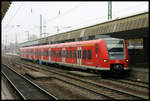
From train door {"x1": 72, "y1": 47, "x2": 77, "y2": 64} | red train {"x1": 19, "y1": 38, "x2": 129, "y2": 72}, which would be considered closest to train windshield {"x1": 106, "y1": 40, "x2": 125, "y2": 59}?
red train {"x1": 19, "y1": 38, "x2": 129, "y2": 72}

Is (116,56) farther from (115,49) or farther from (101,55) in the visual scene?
(101,55)

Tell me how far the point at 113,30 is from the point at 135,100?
7201mm

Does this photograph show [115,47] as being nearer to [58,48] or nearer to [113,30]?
[113,30]

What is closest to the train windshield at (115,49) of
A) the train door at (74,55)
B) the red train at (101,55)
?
the red train at (101,55)

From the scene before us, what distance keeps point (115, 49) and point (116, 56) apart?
484mm

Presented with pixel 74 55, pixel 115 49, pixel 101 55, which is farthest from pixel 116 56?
pixel 74 55

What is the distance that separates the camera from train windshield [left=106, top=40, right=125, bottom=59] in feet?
51.4

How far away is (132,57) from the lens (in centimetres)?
2069

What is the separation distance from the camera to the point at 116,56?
15.7m

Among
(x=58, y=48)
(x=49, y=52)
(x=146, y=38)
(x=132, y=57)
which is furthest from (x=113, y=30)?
(x=49, y=52)

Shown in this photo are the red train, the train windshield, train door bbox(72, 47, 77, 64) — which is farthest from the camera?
train door bbox(72, 47, 77, 64)

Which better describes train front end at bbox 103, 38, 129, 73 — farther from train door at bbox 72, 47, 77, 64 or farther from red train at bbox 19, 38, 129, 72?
train door at bbox 72, 47, 77, 64

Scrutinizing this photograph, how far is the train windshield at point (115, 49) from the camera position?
51.4 feet

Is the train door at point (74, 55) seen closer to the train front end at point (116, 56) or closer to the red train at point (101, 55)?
the red train at point (101, 55)
